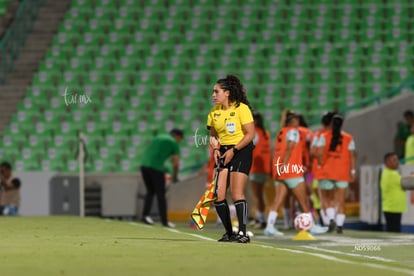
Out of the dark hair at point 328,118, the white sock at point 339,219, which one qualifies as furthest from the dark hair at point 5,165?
the white sock at point 339,219

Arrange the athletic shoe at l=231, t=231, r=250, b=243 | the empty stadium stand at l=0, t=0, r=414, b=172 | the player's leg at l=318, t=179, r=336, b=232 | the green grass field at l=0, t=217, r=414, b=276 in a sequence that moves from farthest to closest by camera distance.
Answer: the empty stadium stand at l=0, t=0, r=414, b=172
the player's leg at l=318, t=179, r=336, b=232
the athletic shoe at l=231, t=231, r=250, b=243
the green grass field at l=0, t=217, r=414, b=276

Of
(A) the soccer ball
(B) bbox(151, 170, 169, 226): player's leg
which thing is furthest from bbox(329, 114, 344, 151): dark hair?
(B) bbox(151, 170, 169, 226): player's leg

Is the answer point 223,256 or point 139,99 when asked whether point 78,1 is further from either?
point 223,256

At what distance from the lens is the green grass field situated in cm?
943

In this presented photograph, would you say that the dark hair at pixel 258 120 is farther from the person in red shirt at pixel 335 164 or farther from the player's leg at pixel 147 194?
the player's leg at pixel 147 194

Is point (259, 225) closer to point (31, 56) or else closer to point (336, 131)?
point (336, 131)

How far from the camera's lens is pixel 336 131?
19.5m

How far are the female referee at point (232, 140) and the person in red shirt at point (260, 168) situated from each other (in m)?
7.34

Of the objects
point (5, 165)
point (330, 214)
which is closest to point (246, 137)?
point (330, 214)

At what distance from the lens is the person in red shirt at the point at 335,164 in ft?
63.9

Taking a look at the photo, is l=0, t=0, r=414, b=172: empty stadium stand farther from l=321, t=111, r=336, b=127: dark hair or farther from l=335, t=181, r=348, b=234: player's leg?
l=335, t=181, r=348, b=234: player's leg

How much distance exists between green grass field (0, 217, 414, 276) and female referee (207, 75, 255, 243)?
0.64 metres

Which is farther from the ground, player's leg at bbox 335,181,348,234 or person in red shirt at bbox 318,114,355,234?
person in red shirt at bbox 318,114,355,234

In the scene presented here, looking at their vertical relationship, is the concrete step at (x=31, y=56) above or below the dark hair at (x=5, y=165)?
above
